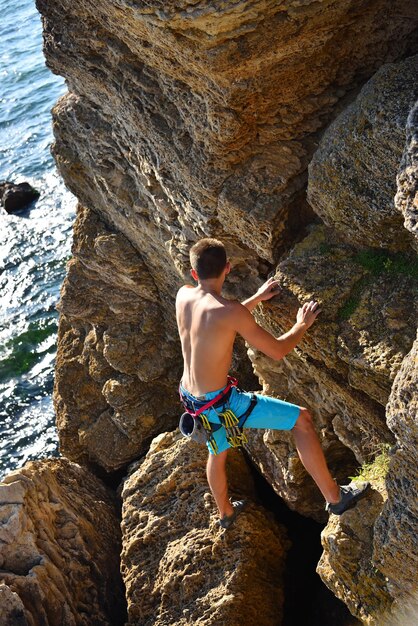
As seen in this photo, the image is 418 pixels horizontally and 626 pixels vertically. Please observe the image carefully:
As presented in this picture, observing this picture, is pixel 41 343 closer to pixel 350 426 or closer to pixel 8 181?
pixel 8 181

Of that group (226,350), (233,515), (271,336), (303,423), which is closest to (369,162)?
(271,336)

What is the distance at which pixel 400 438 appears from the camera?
19.9ft

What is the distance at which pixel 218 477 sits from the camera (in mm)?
8102

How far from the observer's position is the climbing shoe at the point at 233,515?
8.52 meters

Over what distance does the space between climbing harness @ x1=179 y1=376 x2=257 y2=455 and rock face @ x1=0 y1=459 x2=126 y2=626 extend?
2.57 metres

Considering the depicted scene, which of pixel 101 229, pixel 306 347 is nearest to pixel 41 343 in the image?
pixel 101 229

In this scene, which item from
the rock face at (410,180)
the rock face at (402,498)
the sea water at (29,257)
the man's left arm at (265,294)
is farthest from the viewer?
the sea water at (29,257)

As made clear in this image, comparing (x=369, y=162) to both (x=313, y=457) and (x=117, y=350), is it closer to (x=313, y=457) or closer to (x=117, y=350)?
(x=313, y=457)

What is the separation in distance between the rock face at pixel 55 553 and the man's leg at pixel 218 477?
6.71 feet

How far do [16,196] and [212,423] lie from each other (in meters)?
16.6

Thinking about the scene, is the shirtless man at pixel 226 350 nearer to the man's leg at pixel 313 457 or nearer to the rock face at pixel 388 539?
the man's leg at pixel 313 457

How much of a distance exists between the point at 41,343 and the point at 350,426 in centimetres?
1092

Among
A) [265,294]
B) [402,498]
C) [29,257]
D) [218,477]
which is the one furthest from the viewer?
[29,257]

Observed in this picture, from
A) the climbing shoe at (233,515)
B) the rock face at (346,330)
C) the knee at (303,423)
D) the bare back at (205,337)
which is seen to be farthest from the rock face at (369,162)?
the climbing shoe at (233,515)
